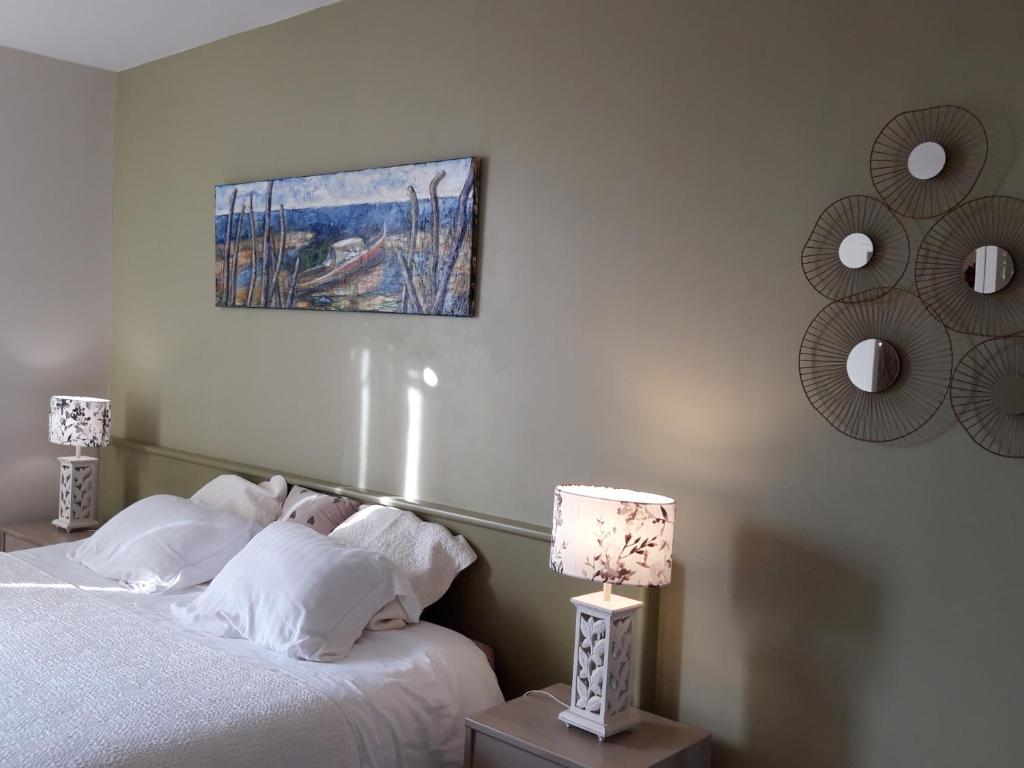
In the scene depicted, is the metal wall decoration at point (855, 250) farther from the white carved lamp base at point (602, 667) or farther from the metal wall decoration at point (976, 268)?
the white carved lamp base at point (602, 667)

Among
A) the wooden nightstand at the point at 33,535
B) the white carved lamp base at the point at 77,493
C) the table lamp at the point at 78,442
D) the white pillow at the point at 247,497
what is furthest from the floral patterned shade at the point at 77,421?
the white pillow at the point at 247,497

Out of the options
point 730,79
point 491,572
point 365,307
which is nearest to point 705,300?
point 730,79

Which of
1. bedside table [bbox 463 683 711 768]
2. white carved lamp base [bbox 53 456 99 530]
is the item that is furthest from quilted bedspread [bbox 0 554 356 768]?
white carved lamp base [bbox 53 456 99 530]

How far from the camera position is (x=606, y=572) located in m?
2.29

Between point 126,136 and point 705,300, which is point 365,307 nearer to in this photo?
point 705,300

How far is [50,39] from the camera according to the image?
4.16 m

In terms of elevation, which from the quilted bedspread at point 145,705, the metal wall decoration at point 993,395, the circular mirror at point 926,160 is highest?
the circular mirror at point 926,160

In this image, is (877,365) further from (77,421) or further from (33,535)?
(33,535)

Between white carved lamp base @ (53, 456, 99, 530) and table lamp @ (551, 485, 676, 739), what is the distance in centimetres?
267

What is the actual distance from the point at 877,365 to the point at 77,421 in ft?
10.9

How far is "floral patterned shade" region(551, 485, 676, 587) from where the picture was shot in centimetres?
229

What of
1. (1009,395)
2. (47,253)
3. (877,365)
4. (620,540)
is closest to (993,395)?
(1009,395)

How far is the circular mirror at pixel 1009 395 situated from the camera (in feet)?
6.64

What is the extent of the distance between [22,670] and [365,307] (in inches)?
62.1
